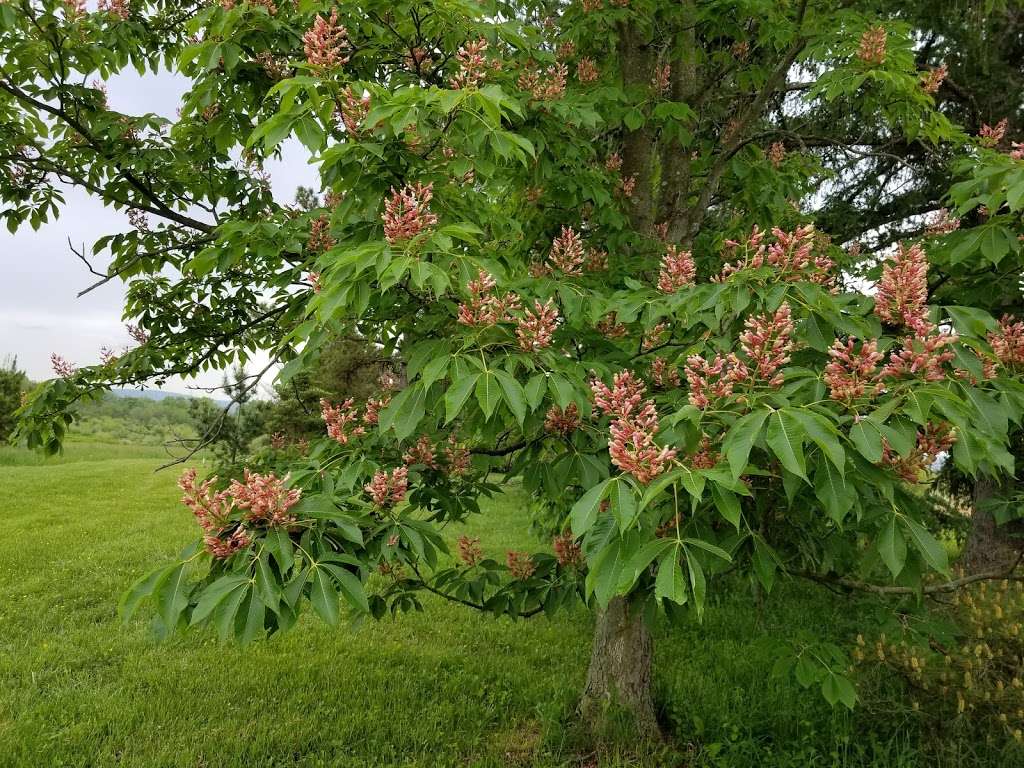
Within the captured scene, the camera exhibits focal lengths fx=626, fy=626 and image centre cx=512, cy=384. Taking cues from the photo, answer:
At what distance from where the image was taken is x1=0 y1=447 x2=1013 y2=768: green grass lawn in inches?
153

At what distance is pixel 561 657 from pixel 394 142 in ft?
→ 14.9

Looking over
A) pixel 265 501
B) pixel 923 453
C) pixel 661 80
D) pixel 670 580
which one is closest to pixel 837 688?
pixel 923 453

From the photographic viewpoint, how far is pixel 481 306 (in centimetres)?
214

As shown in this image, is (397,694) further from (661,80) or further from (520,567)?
(661,80)

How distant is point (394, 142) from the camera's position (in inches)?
98.7

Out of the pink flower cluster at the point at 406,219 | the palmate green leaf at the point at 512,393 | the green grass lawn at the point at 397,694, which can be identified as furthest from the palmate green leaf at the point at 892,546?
the green grass lawn at the point at 397,694

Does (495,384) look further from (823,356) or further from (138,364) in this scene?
(138,364)

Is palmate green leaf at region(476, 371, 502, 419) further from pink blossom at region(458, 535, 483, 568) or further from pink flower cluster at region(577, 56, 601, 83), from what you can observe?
pink flower cluster at region(577, 56, 601, 83)

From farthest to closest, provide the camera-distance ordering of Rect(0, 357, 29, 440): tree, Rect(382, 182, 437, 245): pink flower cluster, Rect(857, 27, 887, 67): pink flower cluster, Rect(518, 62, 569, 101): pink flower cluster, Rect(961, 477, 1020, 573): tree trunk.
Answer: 1. Rect(0, 357, 29, 440): tree
2. Rect(961, 477, 1020, 573): tree trunk
3. Rect(857, 27, 887, 67): pink flower cluster
4. Rect(518, 62, 569, 101): pink flower cluster
5. Rect(382, 182, 437, 245): pink flower cluster

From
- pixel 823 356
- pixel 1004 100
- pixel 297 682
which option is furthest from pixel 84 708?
pixel 1004 100

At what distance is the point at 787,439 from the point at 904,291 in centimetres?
80

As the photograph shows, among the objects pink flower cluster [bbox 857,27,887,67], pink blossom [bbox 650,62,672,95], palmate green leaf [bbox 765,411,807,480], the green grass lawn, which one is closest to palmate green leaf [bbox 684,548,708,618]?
palmate green leaf [bbox 765,411,807,480]

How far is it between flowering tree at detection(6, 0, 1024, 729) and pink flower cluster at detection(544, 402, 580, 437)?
16 mm

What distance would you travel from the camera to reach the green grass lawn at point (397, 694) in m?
3.90
